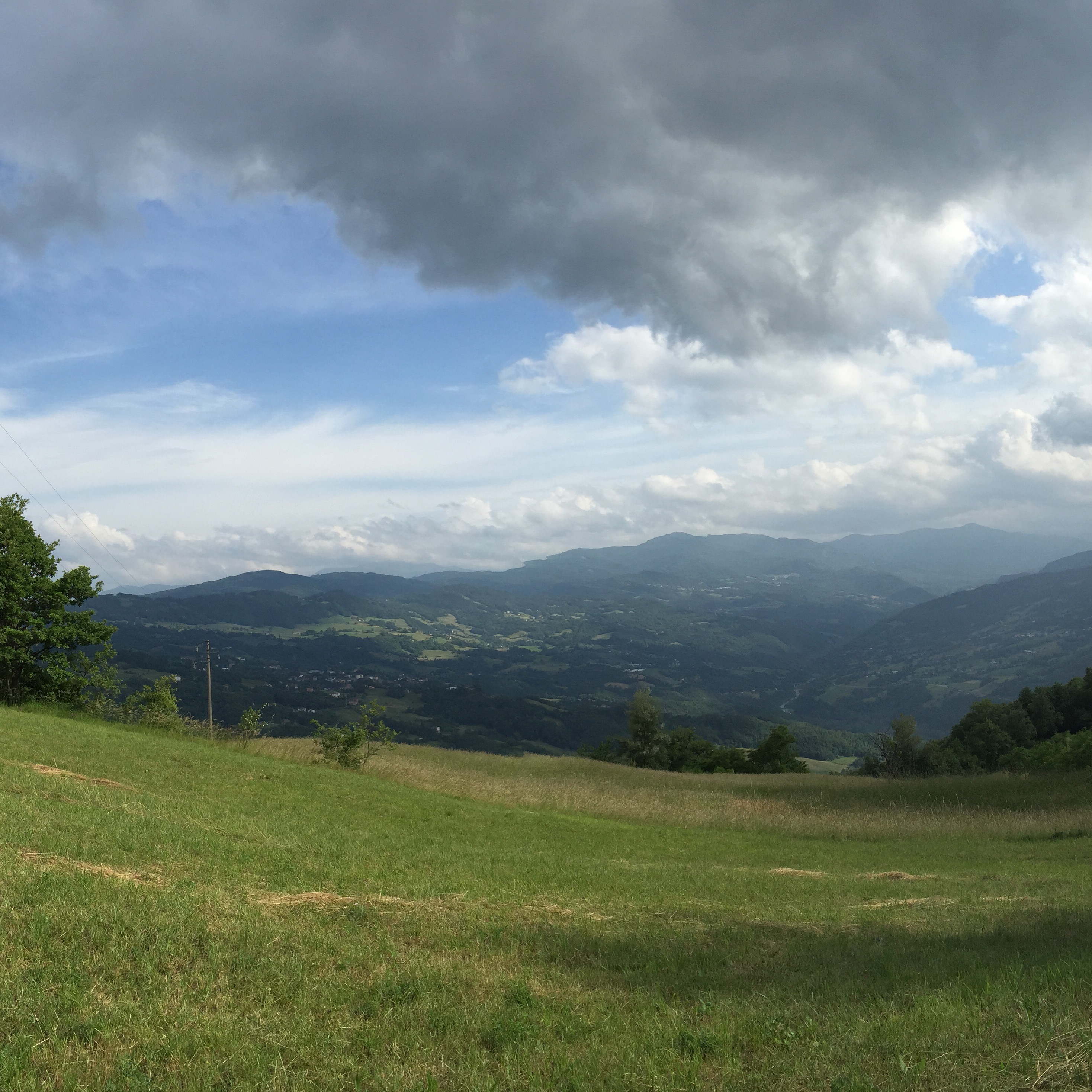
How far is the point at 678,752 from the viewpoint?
9669 cm

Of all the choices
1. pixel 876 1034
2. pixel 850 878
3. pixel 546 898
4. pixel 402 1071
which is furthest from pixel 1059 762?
pixel 402 1071

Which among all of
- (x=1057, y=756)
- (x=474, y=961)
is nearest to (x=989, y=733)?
(x=1057, y=756)

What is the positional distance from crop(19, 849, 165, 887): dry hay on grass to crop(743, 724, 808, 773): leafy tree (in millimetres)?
88628

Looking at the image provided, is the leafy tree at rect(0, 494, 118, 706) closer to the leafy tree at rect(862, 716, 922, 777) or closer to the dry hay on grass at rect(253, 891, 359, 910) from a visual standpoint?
the dry hay on grass at rect(253, 891, 359, 910)

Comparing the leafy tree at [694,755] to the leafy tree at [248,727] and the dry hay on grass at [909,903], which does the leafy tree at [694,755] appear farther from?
the dry hay on grass at [909,903]

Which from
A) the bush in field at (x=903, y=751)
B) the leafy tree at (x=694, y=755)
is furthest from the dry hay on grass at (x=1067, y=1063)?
the bush in field at (x=903, y=751)

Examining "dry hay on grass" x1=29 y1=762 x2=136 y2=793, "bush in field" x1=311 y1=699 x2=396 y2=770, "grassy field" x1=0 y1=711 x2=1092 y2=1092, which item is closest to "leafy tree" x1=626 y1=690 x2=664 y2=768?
"bush in field" x1=311 y1=699 x2=396 y2=770

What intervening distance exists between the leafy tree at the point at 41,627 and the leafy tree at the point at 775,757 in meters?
74.8

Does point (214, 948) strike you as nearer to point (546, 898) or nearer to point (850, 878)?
point (546, 898)

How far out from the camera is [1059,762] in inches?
2092

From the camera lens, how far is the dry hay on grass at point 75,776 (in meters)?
21.3

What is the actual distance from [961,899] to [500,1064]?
601 inches

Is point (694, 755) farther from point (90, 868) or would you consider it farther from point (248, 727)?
point (90, 868)

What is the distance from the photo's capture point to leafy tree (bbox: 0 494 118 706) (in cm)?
4256
